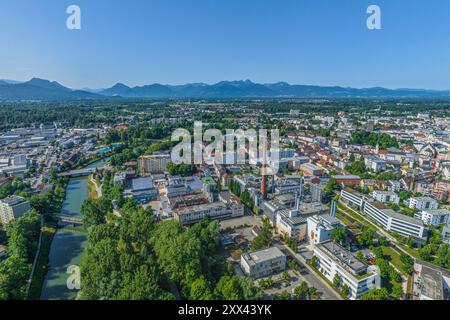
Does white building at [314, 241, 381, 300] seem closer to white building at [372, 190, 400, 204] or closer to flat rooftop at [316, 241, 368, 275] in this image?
flat rooftop at [316, 241, 368, 275]

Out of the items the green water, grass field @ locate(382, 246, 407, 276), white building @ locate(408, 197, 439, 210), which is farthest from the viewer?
the green water

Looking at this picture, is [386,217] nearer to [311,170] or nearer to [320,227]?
[320,227]

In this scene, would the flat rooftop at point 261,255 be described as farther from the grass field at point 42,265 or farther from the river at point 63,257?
the grass field at point 42,265

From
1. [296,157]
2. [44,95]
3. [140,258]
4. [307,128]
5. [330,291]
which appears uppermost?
[44,95]

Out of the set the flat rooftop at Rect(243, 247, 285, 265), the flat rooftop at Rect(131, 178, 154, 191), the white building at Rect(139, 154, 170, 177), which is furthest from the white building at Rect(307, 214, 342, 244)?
the white building at Rect(139, 154, 170, 177)

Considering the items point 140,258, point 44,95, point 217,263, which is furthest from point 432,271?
point 44,95

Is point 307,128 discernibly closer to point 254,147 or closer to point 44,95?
point 254,147
